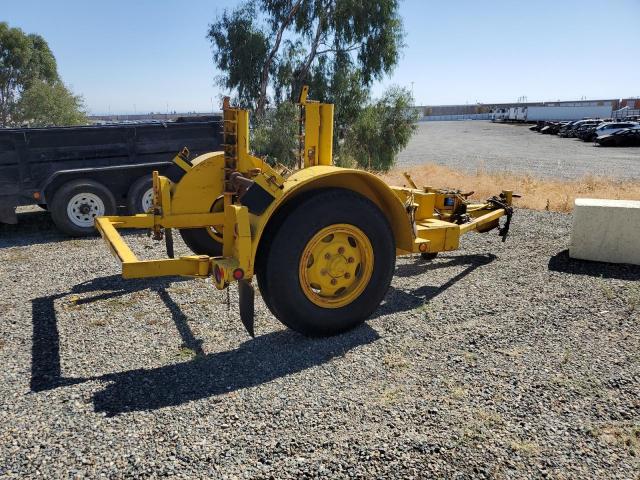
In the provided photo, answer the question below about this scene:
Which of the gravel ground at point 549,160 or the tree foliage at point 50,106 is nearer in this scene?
the gravel ground at point 549,160

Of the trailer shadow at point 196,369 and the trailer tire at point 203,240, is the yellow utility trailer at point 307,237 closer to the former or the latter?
the trailer shadow at point 196,369

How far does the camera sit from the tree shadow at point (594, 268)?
605 centimetres

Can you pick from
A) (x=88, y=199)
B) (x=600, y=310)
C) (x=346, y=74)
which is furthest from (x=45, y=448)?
(x=346, y=74)

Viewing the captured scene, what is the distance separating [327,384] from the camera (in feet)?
12.0

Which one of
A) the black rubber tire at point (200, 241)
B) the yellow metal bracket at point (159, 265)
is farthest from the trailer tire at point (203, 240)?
the yellow metal bracket at point (159, 265)

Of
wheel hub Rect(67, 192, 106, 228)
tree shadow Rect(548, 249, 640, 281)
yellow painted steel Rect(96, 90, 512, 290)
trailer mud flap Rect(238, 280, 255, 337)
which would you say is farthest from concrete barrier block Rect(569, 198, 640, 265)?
wheel hub Rect(67, 192, 106, 228)

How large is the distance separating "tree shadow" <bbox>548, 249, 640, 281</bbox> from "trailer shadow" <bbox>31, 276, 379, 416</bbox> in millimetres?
3066

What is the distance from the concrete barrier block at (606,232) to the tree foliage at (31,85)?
27.2 metres

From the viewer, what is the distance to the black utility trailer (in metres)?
8.00

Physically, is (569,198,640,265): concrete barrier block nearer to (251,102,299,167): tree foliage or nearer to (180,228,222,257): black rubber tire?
(180,228,222,257): black rubber tire

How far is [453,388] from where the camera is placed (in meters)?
3.59

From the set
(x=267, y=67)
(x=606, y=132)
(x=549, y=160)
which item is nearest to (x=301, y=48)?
(x=267, y=67)

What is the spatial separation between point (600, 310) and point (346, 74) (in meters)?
17.2

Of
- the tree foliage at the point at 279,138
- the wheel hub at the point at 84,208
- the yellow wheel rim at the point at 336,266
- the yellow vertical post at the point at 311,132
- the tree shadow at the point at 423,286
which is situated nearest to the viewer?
the yellow wheel rim at the point at 336,266
